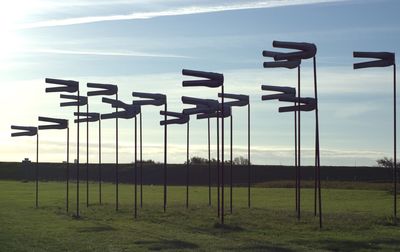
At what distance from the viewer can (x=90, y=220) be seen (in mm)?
26547

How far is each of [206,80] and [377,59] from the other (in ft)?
18.0

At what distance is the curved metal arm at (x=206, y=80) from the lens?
78.4ft

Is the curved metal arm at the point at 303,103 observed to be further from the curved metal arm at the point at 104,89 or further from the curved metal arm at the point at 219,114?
the curved metal arm at the point at 104,89

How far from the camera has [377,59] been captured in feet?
79.2

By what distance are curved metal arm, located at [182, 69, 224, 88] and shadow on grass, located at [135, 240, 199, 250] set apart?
6.85 meters

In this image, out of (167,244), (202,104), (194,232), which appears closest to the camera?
(167,244)

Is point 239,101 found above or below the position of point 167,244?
above

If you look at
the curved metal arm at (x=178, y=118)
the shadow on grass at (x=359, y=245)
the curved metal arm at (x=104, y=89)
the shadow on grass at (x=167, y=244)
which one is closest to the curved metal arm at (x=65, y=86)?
the curved metal arm at (x=104, y=89)

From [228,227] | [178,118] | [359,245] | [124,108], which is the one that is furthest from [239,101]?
[359,245]

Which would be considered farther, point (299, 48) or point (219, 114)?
point (219, 114)

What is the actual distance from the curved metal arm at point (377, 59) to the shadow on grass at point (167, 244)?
9.14 m

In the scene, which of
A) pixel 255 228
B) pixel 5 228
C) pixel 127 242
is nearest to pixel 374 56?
pixel 255 228

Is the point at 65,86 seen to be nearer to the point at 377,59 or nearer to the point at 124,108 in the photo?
the point at 124,108

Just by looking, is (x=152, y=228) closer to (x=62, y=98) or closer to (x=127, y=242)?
(x=127, y=242)
